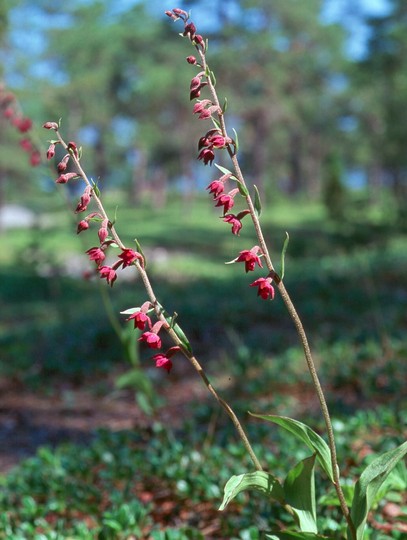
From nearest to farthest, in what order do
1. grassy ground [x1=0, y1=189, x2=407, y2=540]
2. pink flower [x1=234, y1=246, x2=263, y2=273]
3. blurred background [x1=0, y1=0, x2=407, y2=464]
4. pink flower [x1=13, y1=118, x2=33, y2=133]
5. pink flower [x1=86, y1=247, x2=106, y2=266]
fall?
1. pink flower [x1=234, y1=246, x2=263, y2=273]
2. pink flower [x1=86, y1=247, x2=106, y2=266]
3. grassy ground [x1=0, y1=189, x2=407, y2=540]
4. pink flower [x1=13, y1=118, x2=33, y2=133]
5. blurred background [x1=0, y1=0, x2=407, y2=464]

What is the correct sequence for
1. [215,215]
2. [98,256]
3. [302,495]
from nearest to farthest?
[98,256]
[302,495]
[215,215]

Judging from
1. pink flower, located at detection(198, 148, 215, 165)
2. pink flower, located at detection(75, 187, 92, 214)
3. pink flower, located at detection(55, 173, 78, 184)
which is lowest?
pink flower, located at detection(75, 187, 92, 214)

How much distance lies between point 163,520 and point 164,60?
34.7 m

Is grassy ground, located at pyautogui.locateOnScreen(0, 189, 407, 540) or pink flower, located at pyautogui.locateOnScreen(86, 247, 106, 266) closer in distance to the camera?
pink flower, located at pyautogui.locateOnScreen(86, 247, 106, 266)

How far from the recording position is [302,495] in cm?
191

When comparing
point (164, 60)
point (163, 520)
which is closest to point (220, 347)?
point (163, 520)

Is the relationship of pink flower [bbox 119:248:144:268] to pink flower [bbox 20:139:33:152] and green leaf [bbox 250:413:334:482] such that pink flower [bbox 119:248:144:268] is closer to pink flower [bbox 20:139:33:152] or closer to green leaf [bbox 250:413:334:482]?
green leaf [bbox 250:413:334:482]

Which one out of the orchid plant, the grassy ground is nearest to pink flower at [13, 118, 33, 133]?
the grassy ground

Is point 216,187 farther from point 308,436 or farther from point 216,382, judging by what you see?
point 216,382

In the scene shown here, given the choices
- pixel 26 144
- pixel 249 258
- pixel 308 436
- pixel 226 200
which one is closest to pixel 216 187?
pixel 226 200

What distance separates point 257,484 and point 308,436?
20 cm

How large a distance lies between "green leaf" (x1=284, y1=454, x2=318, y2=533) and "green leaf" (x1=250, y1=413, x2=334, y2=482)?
53 millimetres

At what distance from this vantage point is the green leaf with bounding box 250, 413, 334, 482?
1.75 m

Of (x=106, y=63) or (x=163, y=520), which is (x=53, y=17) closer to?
(x=106, y=63)
